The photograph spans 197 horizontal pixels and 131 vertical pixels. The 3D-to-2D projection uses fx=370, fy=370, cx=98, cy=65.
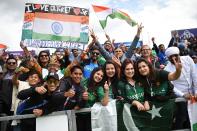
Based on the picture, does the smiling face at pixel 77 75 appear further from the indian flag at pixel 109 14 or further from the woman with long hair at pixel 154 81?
the indian flag at pixel 109 14

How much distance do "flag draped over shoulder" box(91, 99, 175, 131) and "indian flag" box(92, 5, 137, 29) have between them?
13.3ft

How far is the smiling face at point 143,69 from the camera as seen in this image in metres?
6.18

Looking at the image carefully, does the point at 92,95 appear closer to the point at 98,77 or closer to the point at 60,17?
the point at 98,77

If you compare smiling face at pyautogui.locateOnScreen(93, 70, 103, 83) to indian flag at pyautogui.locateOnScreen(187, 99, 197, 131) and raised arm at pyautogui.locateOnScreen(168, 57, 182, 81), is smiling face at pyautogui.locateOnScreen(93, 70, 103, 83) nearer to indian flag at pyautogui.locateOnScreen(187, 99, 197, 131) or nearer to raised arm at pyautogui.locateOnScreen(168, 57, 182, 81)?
raised arm at pyautogui.locateOnScreen(168, 57, 182, 81)

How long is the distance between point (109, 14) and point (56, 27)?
1862 mm

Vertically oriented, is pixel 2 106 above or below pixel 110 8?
below

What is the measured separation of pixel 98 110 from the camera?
602cm

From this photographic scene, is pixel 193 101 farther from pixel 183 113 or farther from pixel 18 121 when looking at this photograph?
pixel 18 121

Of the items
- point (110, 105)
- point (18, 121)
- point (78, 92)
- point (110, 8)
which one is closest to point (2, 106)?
point (18, 121)

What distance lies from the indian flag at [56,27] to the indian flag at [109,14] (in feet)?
3.96

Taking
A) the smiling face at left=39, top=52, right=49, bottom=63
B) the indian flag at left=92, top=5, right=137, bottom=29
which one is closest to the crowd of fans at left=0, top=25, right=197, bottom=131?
the smiling face at left=39, top=52, right=49, bottom=63

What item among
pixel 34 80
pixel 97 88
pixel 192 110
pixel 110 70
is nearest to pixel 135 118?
pixel 97 88

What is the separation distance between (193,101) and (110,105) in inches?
57.5

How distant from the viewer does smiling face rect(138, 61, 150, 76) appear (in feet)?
20.3
